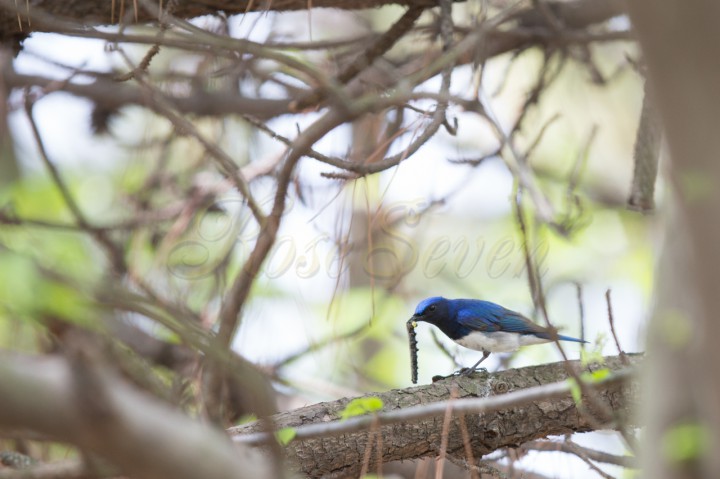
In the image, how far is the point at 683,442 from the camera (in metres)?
1.27

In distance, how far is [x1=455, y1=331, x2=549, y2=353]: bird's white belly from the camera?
210 inches

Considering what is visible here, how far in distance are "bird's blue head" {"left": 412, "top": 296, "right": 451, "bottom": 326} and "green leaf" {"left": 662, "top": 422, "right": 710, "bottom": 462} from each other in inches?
158

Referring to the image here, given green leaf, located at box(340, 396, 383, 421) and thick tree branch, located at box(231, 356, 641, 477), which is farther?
thick tree branch, located at box(231, 356, 641, 477)

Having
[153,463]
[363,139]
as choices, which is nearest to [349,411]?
[153,463]

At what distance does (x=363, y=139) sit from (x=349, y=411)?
361cm

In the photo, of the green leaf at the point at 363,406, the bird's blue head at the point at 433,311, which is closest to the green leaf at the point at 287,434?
the green leaf at the point at 363,406

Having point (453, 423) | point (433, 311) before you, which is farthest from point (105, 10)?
point (453, 423)

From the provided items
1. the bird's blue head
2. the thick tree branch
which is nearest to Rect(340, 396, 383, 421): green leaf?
the thick tree branch

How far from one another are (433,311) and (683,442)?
13.7 ft

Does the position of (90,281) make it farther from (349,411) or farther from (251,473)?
(349,411)

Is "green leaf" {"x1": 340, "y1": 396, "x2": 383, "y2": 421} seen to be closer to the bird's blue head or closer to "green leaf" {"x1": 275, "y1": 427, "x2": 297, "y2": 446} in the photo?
"green leaf" {"x1": 275, "y1": 427, "x2": 297, "y2": 446}

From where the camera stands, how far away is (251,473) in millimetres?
1297

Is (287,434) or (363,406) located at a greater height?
(363,406)

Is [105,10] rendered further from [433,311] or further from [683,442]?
[683,442]
